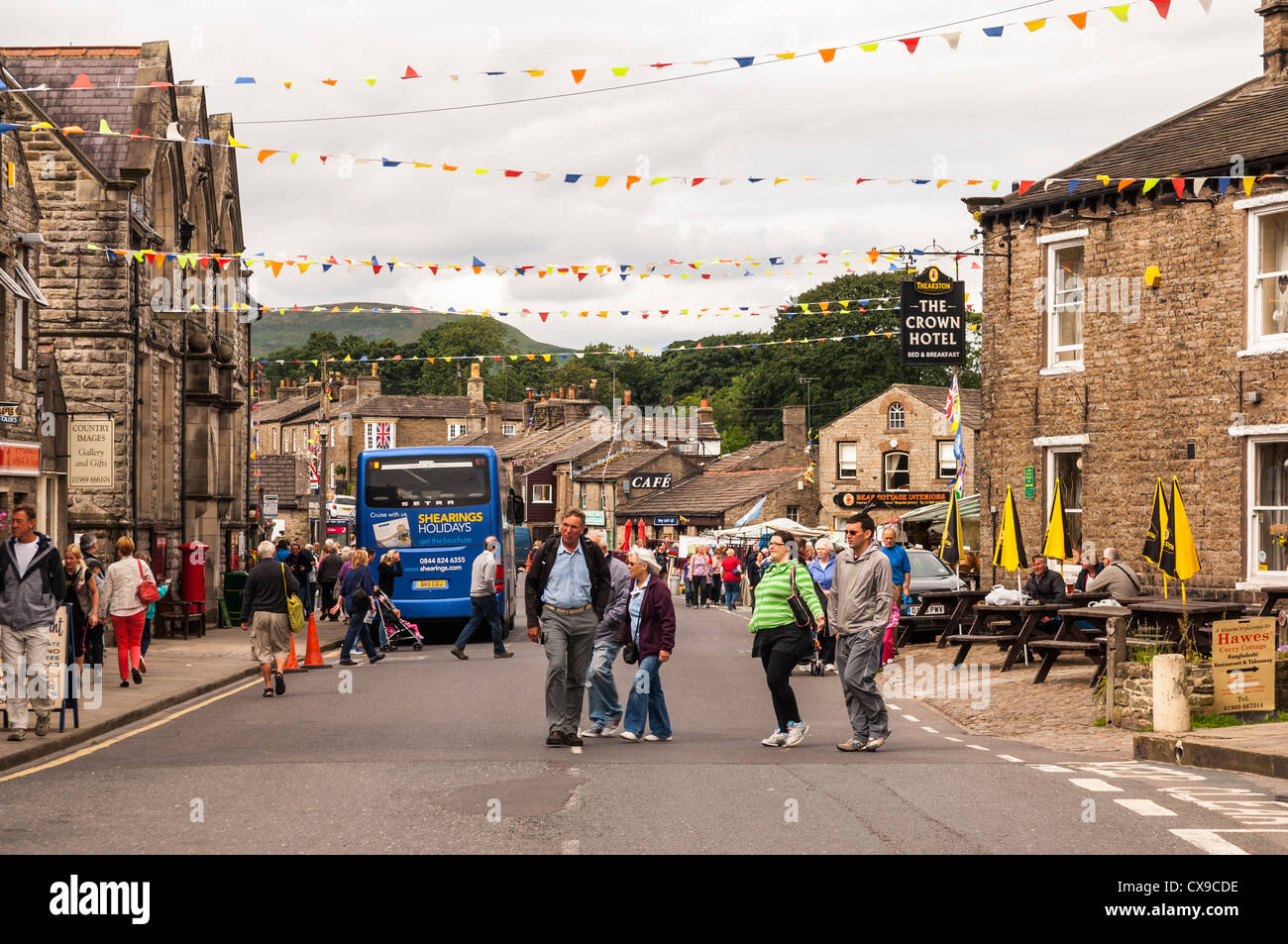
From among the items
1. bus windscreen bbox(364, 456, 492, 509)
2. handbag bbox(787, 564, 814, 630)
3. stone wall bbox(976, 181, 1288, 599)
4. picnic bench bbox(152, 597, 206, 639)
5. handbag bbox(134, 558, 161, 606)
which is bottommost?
picnic bench bbox(152, 597, 206, 639)

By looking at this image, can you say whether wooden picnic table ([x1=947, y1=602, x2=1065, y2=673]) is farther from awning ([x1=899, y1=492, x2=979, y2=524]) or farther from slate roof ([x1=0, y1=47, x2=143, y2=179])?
awning ([x1=899, y1=492, x2=979, y2=524])

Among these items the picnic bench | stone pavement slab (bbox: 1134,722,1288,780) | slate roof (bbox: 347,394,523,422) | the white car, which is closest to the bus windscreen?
the picnic bench

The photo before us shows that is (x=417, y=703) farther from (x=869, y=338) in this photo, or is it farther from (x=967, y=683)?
(x=869, y=338)

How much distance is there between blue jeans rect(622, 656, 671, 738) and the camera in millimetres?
13148

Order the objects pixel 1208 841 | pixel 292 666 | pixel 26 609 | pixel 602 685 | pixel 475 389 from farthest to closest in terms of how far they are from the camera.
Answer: pixel 475 389 → pixel 292 666 → pixel 602 685 → pixel 26 609 → pixel 1208 841

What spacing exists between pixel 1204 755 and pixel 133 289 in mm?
21178

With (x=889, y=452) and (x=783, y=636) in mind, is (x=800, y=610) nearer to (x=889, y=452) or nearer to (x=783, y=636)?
(x=783, y=636)

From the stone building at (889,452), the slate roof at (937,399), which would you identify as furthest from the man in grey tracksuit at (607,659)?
the slate roof at (937,399)

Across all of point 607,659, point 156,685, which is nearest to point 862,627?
point 607,659

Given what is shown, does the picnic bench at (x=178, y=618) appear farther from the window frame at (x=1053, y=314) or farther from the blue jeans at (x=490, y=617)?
the window frame at (x=1053, y=314)

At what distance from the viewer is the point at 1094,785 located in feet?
34.6

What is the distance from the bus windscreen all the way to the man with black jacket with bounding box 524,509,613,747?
14747mm

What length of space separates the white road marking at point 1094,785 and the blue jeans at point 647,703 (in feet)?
12.3
